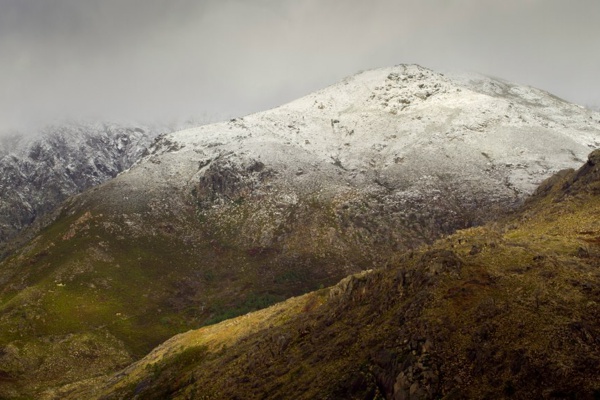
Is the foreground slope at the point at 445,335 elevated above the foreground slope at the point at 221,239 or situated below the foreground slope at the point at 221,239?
below

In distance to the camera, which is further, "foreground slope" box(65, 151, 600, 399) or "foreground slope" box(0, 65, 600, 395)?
"foreground slope" box(0, 65, 600, 395)

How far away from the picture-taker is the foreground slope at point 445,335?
84.5 ft

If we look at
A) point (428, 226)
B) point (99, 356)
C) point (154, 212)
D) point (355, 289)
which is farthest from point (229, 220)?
point (355, 289)

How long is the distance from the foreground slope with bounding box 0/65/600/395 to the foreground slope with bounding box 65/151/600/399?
6665 cm

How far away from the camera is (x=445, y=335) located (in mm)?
29281

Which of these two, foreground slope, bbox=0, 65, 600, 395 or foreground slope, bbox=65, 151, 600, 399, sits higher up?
foreground slope, bbox=0, 65, 600, 395

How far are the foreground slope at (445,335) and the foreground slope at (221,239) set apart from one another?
66648 millimetres

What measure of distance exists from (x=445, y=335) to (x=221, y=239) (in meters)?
147

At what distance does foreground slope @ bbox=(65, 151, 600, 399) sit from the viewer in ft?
84.5

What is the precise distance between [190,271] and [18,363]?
210 feet

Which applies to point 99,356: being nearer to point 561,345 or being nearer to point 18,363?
point 18,363

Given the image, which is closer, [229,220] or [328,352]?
[328,352]

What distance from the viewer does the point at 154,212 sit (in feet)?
593

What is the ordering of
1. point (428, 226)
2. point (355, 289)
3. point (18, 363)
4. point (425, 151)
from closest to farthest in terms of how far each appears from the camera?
point (355, 289)
point (18, 363)
point (428, 226)
point (425, 151)
